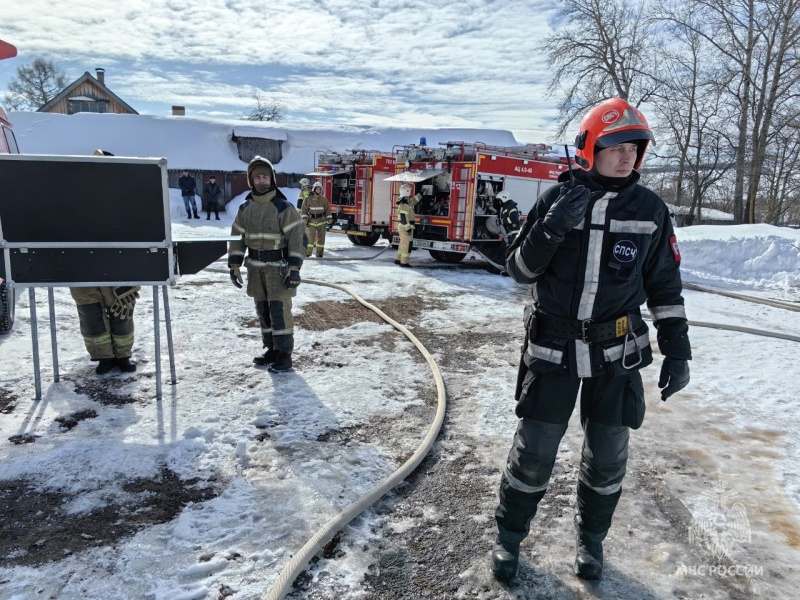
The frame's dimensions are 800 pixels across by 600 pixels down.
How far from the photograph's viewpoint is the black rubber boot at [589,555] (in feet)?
8.13

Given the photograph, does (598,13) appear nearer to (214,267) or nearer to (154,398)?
(214,267)

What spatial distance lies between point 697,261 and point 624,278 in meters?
12.7

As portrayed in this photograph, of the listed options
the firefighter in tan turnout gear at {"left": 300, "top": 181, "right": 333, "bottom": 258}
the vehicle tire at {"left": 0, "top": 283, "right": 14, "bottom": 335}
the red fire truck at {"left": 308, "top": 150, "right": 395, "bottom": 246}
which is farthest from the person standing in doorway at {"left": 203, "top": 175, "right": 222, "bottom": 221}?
the vehicle tire at {"left": 0, "top": 283, "right": 14, "bottom": 335}

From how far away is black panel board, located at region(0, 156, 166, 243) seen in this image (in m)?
3.76

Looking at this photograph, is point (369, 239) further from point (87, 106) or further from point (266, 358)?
point (87, 106)

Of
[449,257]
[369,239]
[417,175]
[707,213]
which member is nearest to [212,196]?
[369,239]

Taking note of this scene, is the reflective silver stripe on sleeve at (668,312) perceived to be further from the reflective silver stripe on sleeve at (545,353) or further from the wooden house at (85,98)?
the wooden house at (85,98)

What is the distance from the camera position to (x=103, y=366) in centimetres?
474

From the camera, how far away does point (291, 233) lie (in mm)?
4910

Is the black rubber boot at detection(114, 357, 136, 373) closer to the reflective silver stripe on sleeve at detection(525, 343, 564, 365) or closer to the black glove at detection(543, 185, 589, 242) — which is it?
the reflective silver stripe on sleeve at detection(525, 343, 564, 365)

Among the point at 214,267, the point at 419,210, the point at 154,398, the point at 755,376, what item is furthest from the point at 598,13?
the point at 154,398

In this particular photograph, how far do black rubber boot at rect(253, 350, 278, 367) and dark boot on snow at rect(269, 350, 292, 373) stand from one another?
0.09m

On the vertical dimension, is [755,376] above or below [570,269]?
below

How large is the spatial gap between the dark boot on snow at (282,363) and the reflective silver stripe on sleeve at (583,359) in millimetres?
3180
